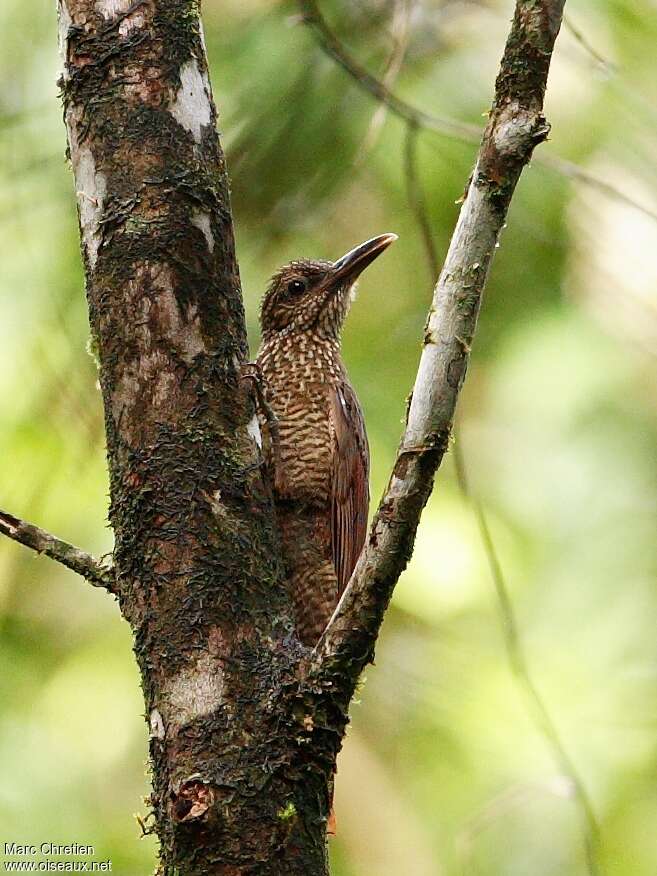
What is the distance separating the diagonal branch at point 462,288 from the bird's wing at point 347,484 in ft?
4.02

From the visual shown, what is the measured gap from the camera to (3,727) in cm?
416

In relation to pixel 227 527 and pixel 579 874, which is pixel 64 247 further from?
pixel 579 874

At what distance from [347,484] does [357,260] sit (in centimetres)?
70

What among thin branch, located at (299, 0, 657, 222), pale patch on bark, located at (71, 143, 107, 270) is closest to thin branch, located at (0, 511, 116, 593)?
pale patch on bark, located at (71, 143, 107, 270)

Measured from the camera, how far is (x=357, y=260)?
10.8 ft

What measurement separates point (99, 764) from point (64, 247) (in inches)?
78.9

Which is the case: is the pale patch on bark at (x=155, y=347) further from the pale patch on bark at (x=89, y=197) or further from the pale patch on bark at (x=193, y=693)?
the pale patch on bark at (x=193, y=693)

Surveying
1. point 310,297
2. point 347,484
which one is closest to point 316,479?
point 347,484

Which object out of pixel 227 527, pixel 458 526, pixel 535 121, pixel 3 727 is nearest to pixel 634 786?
pixel 458 526

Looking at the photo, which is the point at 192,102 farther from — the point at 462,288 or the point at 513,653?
the point at 513,653

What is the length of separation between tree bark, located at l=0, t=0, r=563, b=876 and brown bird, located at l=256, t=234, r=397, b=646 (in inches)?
33.5

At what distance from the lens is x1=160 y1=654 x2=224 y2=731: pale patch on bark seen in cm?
178

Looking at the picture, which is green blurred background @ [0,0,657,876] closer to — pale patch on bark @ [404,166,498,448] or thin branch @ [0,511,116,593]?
thin branch @ [0,511,116,593]

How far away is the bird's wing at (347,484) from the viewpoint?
2.97 metres
